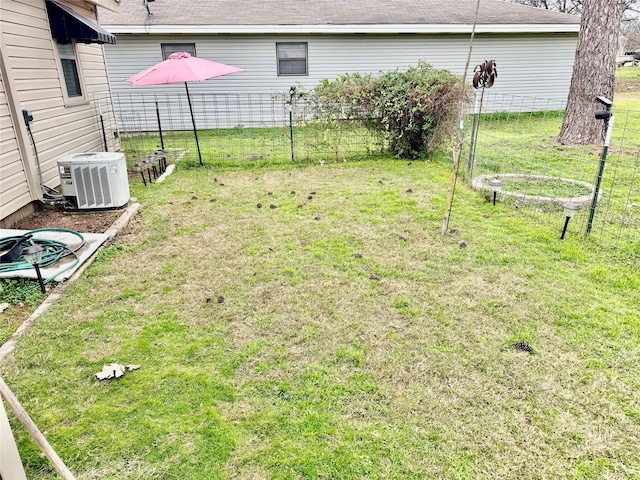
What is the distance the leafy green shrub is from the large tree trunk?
3.07 m

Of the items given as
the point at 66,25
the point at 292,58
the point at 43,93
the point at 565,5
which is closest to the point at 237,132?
the point at 292,58

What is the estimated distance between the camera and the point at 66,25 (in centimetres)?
609

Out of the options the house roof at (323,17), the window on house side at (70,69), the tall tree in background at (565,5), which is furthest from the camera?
the tall tree in background at (565,5)

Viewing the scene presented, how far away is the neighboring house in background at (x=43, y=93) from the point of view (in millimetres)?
4648

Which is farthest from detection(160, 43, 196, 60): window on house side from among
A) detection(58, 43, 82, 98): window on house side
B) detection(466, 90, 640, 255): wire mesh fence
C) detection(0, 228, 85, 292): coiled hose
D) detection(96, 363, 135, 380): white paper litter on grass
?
detection(96, 363, 135, 380): white paper litter on grass

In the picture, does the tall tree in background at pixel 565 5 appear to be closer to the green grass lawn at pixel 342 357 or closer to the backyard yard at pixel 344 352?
the backyard yard at pixel 344 352

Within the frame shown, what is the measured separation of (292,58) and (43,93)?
292 inches

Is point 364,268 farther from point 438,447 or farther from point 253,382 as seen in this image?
point 438,447

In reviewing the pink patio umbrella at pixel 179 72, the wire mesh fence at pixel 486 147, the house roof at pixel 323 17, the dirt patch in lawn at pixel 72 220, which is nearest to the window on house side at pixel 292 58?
the house roof at pixel 323 17

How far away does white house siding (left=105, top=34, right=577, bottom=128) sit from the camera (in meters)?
11.1

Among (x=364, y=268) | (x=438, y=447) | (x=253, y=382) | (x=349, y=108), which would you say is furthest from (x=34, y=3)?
(x=438, y=447)

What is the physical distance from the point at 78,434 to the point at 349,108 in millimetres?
→ 6354

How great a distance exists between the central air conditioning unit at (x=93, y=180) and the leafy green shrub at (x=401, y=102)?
361 cm

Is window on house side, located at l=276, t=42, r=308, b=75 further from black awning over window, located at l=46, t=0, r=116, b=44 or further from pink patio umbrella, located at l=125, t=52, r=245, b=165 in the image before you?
black awning over window, located at l=46, t=0, r=116, b=44
